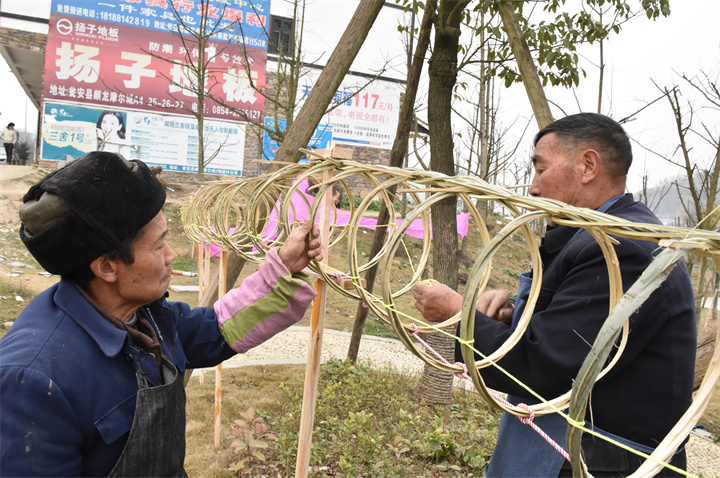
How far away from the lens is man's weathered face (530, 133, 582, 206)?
68.4 inches

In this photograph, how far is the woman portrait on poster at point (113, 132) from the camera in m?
12.7

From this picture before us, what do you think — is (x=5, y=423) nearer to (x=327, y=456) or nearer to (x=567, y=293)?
(x=567, y=293)

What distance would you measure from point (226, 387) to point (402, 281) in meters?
6.87

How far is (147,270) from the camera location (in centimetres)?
141

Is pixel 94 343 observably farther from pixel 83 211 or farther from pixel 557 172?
pixel 557 172

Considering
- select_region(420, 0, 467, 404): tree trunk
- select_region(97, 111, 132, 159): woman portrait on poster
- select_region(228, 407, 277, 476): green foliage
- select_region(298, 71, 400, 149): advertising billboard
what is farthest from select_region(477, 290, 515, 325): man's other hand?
select_region(298, 71, 400, 149): advertising billboard

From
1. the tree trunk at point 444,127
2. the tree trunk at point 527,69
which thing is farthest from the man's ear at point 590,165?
the tree trunk at point 444,127

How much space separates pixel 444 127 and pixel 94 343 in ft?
11.6

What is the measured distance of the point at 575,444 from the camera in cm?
100

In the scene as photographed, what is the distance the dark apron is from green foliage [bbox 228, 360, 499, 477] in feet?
6.64

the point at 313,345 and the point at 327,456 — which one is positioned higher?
the point at 313,345

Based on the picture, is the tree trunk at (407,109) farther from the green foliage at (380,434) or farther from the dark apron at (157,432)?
the dark apron at (157,432)

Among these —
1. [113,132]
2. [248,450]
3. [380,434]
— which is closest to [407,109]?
[380,434]

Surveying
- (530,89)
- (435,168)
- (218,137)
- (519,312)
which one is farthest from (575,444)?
(218,137)
